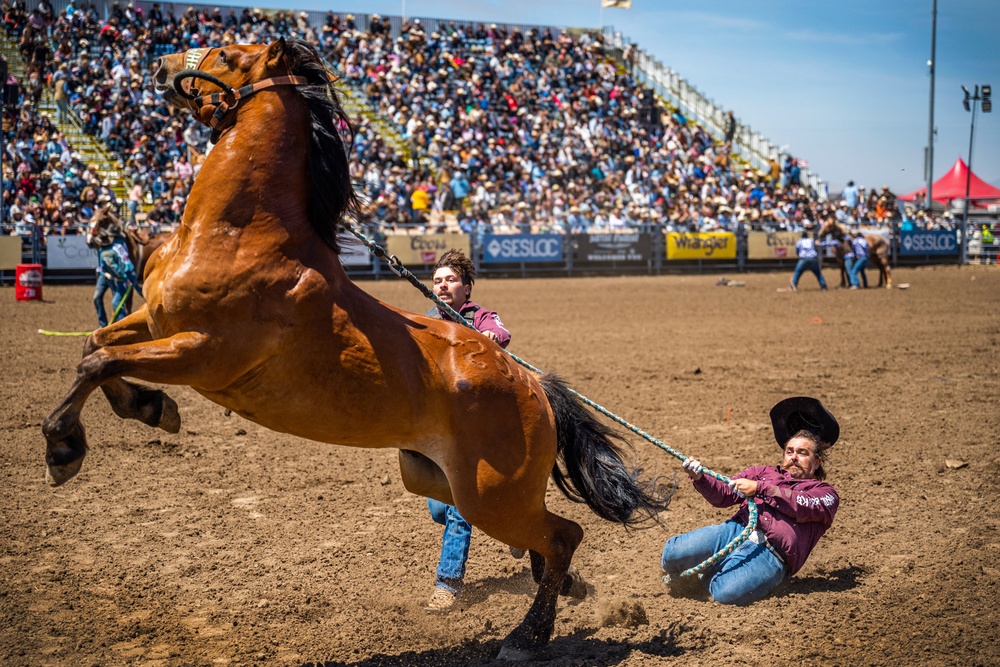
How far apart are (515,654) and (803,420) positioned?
1998 mm

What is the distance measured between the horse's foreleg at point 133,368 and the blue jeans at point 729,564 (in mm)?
2591

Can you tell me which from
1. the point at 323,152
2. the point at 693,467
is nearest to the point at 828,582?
the point at 693,467

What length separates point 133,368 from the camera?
332 cm

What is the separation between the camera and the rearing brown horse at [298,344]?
11.3 ft

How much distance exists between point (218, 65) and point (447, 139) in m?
25.7

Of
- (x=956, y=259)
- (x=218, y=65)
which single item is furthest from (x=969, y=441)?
(x=956, y=259)

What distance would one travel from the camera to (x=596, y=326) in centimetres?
1494

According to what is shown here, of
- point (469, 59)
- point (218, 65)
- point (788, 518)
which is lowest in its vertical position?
point (788, 518)

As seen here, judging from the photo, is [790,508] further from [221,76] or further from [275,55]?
[221,76]

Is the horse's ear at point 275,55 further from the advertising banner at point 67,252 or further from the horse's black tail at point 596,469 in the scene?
the advertising banner at point 67,252

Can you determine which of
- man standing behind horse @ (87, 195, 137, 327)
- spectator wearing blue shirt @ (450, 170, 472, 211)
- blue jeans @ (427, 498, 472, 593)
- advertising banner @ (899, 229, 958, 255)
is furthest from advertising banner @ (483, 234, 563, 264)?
blue jeans @ (427, 498, 472, 593)

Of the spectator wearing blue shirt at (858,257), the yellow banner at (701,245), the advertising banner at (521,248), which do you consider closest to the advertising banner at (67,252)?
the advertising banner at (521,248)

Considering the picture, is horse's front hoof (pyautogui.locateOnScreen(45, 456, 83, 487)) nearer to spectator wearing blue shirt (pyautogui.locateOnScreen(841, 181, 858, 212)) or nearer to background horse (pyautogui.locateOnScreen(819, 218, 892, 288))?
background horse (pyautogui.locateOnScreen(819, 218, 892, 288))

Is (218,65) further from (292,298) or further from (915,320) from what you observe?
(915,320)
